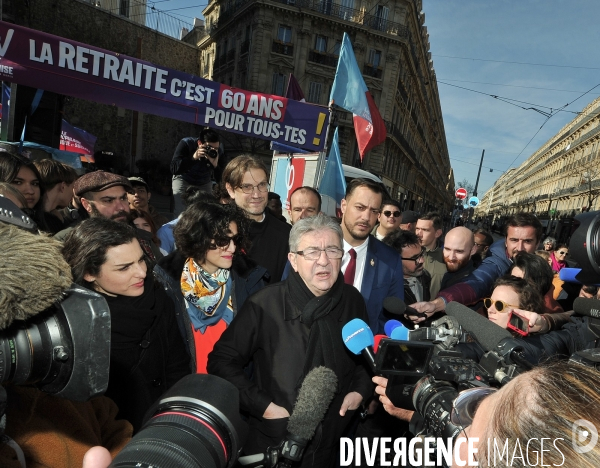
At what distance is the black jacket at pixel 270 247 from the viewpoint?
9.15 ft

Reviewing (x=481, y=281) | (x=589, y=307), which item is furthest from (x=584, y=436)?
(x=481, y=281)

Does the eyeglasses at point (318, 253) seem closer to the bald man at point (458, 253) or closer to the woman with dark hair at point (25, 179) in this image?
the bald man at point (458, 253)

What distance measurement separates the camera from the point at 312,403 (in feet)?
5.16

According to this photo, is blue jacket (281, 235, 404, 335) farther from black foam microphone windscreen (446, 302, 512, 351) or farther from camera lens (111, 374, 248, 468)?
camera lens (111, 374, 248, 468)

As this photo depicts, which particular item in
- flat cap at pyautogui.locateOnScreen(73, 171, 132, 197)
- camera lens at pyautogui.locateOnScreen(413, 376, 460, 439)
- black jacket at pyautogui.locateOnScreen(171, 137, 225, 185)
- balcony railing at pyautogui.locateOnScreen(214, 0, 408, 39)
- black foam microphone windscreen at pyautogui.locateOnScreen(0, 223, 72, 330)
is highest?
balcony railing at pyautogui.locateOnScreen(214, 0, 408, 39)

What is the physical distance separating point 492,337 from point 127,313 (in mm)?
1532

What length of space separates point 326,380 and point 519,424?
3.18 feet

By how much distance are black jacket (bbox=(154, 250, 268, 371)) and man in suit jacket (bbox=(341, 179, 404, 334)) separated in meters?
0.64

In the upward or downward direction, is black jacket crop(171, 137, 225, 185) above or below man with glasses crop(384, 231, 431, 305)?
above

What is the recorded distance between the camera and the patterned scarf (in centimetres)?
223

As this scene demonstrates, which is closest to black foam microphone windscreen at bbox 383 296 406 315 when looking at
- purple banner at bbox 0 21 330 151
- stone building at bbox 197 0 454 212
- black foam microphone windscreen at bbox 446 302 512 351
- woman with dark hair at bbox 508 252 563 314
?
black foam microphone windscreen at bbox 446 302 512 351

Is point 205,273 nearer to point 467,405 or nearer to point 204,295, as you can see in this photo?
point 204,295

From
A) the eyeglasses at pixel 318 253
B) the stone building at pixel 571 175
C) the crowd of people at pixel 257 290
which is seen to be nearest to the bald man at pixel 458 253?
the crowd of people at pixel 257 290

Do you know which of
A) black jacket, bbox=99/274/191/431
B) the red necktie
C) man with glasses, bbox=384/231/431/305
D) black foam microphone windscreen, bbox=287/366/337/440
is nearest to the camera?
black foam microphone windscreen, bbox=287/366/337/440
